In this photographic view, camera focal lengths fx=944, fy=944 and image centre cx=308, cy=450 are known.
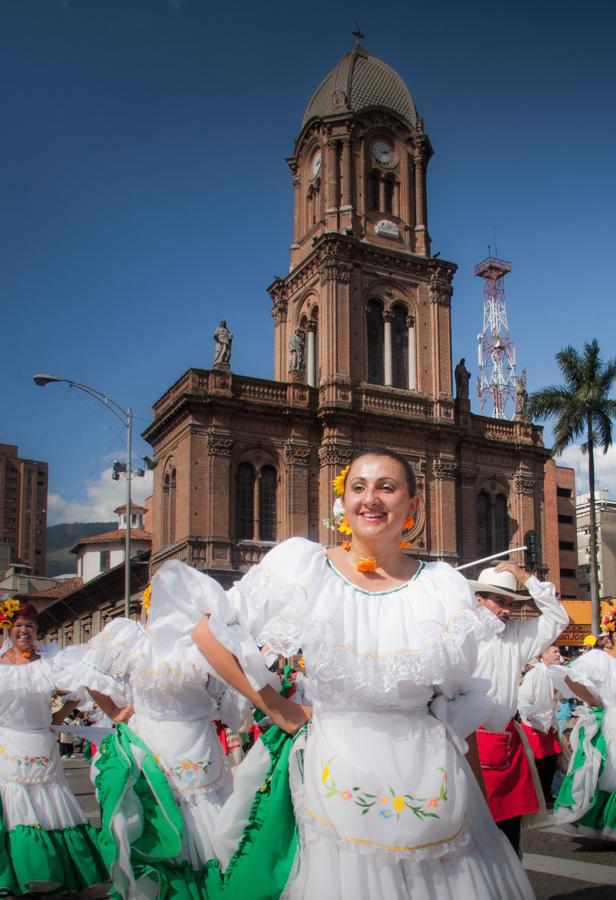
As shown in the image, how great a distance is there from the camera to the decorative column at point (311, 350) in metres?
41.1

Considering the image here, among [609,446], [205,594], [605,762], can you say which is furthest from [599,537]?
[205,594]

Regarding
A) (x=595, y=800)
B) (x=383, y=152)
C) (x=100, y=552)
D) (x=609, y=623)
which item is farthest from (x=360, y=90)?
(x=595, y=800)

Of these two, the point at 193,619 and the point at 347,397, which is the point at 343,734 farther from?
the point at 347,397

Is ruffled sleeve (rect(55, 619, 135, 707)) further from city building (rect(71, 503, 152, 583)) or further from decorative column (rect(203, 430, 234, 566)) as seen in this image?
city building (rect(71, 503, 152, 583))

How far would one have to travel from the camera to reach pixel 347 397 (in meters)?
38.1

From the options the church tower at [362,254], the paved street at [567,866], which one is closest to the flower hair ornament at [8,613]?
the paved street at [567,866]

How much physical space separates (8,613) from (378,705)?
16.7 feet

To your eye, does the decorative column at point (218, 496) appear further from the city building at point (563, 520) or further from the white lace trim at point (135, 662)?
the city building at point (563, 520)

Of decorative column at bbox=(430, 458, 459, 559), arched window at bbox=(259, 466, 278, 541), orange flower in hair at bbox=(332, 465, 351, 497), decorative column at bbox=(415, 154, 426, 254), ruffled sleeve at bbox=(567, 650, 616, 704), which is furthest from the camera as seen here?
decorative column at bbox=(415, 154, 426, 254)

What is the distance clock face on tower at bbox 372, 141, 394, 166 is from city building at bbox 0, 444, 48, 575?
9330 centimetres

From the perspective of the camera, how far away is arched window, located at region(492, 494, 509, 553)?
1641 inches

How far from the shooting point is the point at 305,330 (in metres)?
41.6

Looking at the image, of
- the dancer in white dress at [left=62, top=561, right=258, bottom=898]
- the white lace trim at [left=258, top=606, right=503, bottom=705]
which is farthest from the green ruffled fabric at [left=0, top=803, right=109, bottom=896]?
the white lace trim at [left=258, top=606, right=503, bottom=705]

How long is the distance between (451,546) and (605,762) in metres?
30.2
